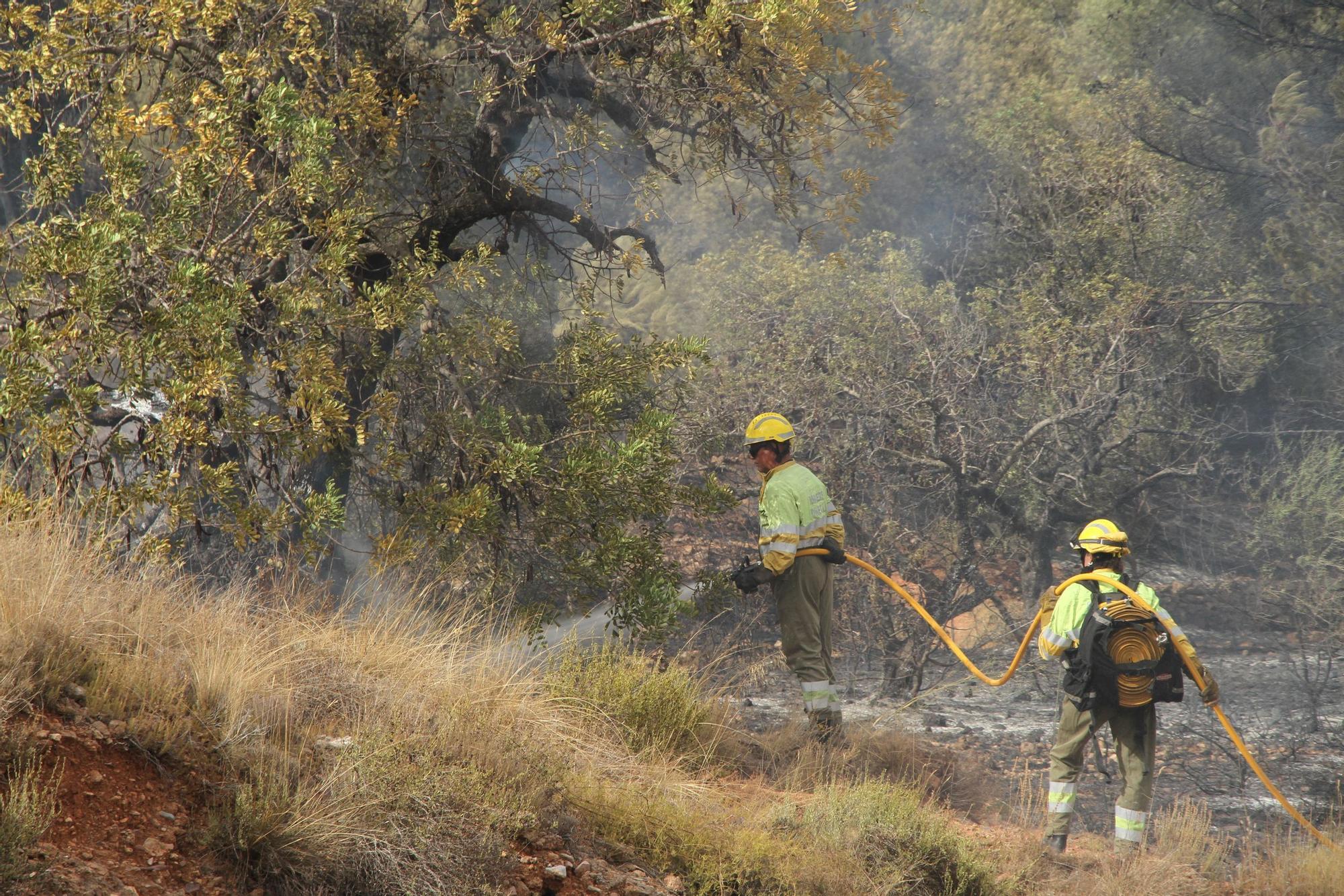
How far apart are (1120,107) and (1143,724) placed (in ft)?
Result: 40.6

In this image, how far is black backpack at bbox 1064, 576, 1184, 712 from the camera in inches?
210

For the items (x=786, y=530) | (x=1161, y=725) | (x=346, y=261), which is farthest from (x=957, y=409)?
(x=346, y=261)

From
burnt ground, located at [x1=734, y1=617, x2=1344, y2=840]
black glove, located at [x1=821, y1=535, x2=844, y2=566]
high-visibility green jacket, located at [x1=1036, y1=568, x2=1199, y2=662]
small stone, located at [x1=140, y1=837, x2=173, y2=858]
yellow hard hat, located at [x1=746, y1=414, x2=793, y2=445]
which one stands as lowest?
burnt ground, located at [x1=734, y1=617, x2=1344, y2=840]

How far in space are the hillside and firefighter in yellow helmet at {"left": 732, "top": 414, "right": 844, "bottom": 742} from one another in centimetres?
82

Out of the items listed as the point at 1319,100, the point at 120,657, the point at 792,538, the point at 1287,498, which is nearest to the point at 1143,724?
the point at 792,538

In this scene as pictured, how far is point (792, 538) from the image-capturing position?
615 centimetres

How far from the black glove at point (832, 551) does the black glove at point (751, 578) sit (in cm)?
36

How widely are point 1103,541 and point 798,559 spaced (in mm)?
1714

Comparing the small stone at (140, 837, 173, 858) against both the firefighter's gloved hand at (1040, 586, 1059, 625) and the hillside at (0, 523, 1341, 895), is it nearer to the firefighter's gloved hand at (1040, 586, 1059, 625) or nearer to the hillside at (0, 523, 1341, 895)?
the hillside at (0, 523, 1341, 895)

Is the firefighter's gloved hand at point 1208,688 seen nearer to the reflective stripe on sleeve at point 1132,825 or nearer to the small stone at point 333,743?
the reflective stripe on sleeve at point 1132,825

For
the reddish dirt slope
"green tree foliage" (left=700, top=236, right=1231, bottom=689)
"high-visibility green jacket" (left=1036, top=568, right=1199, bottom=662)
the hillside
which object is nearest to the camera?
the reddish dirt slope

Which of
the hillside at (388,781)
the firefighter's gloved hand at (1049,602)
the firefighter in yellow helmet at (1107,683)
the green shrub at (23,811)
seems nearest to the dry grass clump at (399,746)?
the hillside at (388,781)

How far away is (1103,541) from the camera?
550cm

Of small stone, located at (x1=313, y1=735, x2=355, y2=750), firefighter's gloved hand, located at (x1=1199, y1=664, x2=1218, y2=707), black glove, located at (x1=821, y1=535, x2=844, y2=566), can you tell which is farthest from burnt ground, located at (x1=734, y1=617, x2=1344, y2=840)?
small stone, located at (x1=313, y1=735, x2=355, y2=750)
